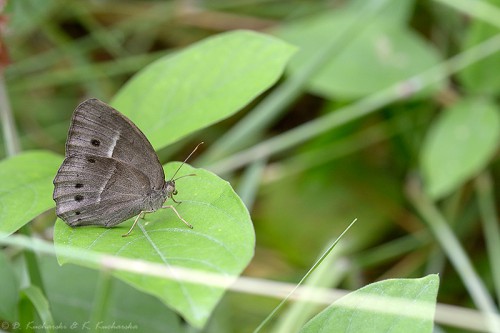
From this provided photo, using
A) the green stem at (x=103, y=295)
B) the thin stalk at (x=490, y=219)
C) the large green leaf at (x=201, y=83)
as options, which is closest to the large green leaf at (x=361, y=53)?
the thin stalk at (x=490, y=219)

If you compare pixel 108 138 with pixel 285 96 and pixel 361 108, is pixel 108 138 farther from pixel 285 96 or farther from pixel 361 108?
pixel 361 108

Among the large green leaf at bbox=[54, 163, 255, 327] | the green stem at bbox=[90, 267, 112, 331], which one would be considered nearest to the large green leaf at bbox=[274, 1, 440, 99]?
the large green leaf at bbox=[54, 163, 255, 327]

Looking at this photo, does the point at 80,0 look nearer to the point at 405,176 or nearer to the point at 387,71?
the point at 387,71

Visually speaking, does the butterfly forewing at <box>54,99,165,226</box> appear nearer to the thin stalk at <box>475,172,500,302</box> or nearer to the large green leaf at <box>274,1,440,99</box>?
the large green leaf at <box>274,1,440,99</box>

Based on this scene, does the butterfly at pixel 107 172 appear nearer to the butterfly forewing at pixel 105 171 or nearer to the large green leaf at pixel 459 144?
the butterfly forewing at pixel 105 171

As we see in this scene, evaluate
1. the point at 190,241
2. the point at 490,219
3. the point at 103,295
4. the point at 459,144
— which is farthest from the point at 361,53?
the point at 103,295

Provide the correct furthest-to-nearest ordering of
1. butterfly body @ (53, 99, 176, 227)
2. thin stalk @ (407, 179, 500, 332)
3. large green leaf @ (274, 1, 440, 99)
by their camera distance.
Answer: large green leaf @ (274, 1, 440, 99) → thin stalk @ (407, 179, 500, 332) → butterfly body @ (53, 99, 176, 227)
